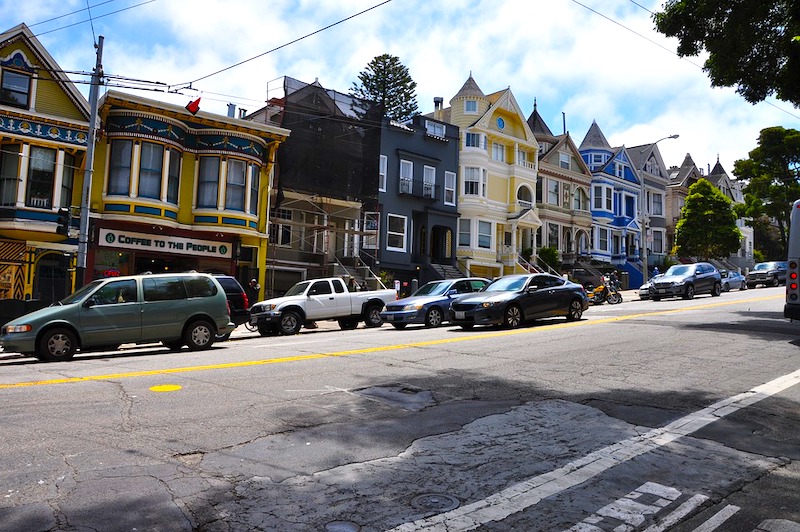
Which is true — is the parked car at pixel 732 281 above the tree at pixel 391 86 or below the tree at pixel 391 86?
below

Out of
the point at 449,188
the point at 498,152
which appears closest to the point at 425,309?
the point at 449,188

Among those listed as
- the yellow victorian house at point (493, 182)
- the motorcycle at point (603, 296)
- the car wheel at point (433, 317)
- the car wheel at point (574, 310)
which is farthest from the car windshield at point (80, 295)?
the yellow victorian house at point (493, 182)

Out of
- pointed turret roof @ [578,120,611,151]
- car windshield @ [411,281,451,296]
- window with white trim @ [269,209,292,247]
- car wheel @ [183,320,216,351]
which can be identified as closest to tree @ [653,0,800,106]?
car windshield @ [411,281,451,296]

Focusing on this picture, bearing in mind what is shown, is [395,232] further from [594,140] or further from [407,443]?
[407,443]

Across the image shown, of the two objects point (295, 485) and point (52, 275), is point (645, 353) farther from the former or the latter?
point (52, 275)

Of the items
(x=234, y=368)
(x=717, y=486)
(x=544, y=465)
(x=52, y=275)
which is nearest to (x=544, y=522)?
(x=544, y=465)

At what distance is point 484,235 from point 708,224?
62.2ft

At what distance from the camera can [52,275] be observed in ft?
72.0

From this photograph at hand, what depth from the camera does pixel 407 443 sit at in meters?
6.05

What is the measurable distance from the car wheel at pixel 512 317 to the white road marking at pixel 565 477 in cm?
838

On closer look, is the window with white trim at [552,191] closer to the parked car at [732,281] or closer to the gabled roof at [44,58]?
the parked car at [732,281]

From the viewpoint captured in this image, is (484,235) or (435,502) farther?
(484,235)

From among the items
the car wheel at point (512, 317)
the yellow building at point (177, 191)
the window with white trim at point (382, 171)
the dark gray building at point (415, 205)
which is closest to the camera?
the car wheel at point (512, 317)

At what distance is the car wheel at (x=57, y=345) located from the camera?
12164mm
